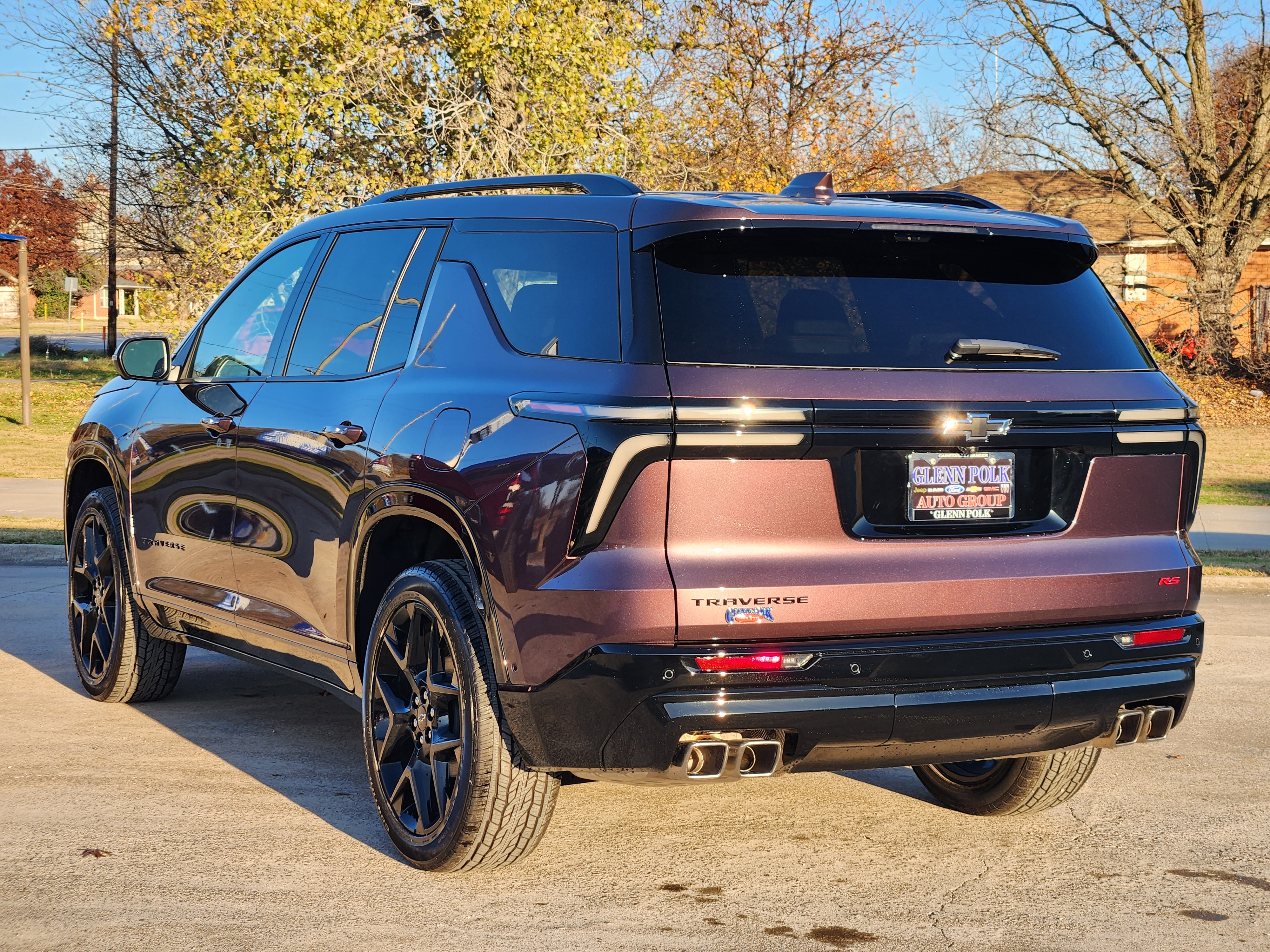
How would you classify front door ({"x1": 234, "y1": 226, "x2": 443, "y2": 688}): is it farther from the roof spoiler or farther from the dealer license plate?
the dealer license plate

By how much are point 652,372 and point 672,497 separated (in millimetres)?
310

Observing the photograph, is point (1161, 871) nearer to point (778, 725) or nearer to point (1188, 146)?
point (778, 725)

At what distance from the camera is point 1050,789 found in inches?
187

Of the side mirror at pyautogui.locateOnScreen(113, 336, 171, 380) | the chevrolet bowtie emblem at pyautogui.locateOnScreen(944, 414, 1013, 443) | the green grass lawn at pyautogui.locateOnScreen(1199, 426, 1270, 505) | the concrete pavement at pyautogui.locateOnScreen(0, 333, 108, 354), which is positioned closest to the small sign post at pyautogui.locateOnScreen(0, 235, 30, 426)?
the green grass lawn at pyautogui.locateOnScreen(1199, 426, 1270, 505)

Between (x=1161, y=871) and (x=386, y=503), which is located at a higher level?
(x=386, y=503)

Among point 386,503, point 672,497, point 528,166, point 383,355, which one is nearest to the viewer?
point 672,497

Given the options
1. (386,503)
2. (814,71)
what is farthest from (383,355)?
(814,71)

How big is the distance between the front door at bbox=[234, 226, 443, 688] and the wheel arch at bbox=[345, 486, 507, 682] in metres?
0.06

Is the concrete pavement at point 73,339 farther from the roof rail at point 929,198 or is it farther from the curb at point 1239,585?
the roof rail at point 929,198

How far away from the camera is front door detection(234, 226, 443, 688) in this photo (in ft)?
14.8

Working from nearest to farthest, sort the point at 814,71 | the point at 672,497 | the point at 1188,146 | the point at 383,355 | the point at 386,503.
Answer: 1. the point at 672,497
2. the point at 386,503
3. the point at 383,355
4. the point at 814,71
5. the point at 1188,146

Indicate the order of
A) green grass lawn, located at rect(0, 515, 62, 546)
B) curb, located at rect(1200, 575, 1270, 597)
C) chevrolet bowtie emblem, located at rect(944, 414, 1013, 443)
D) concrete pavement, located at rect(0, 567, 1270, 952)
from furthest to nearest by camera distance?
green grass lawn, located at rect(0, 515, 62, 546)
curb, located at rect(1200, 575, 1270, 597)
concrete pavement, located at rect(0, 567, 1270, 952)
chevrolet bowtie emblem, located at rect(944, 414, 1013, 443)

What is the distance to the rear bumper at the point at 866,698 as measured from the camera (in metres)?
3.45

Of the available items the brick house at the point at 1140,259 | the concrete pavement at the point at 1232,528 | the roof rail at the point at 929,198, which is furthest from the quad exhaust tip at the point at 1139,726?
the brick house at the point at 1140,259
